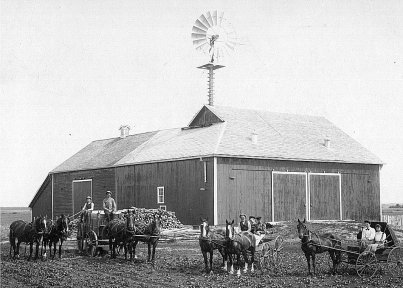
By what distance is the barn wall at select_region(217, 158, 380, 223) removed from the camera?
33438mm

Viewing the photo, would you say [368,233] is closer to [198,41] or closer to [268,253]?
[268,253]

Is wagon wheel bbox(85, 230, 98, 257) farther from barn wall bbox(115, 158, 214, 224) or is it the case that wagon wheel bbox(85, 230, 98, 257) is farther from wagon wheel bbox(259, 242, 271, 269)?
barn wall bbox(115, 158, 214, 224)

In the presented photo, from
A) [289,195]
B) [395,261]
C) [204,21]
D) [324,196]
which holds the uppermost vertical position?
[204,21]

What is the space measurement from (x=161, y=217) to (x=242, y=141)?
23.7 feet

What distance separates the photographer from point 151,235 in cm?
2155

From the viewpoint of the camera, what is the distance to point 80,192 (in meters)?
46.6

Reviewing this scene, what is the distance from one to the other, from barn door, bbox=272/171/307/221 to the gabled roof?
1.24 meters

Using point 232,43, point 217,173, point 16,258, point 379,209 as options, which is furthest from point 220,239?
point 232,43

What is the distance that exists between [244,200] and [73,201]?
18285mm

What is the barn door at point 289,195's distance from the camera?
35.5m

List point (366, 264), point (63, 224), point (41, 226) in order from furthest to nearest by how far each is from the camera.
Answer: point (63, 224) → point (41, 226) → point (366, 264)

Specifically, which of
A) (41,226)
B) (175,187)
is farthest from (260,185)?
(41,226)

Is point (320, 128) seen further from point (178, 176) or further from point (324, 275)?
point (324, 275)

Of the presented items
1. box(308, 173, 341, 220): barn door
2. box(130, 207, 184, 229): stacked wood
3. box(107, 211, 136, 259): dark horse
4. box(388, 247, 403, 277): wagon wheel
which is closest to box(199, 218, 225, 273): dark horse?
box(107, 211, 136, 259): dark horse
